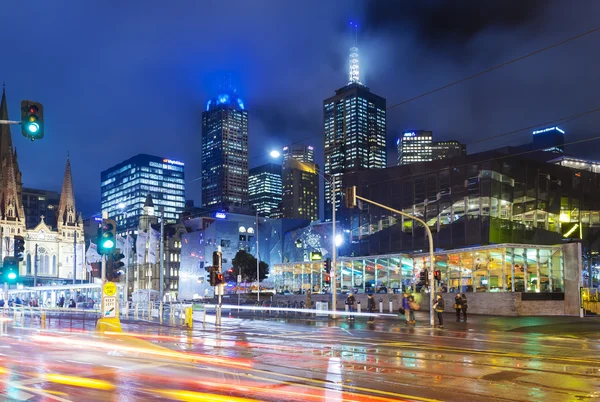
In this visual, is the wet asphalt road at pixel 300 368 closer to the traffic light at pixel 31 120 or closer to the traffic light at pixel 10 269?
the traffic light at pixel 31 120

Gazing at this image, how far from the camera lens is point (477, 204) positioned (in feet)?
174

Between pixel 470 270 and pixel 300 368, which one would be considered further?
pixel 470 270

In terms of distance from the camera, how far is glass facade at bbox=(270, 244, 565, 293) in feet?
140

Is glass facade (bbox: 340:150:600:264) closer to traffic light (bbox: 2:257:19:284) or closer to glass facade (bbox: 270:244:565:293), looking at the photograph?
glass facade (bbox: 270:244:565:293)

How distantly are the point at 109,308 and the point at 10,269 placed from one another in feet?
37.5

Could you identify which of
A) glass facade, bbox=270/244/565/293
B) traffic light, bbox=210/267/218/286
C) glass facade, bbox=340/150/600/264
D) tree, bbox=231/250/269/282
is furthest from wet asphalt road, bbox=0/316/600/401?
tree, bbox=231/250/269/282

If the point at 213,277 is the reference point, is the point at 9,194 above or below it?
above

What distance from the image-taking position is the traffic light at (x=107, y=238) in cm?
2360

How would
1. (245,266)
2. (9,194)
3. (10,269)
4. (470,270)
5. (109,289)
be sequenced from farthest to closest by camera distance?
(9,194), (245,266), (470,270), (10,269), (109,289)

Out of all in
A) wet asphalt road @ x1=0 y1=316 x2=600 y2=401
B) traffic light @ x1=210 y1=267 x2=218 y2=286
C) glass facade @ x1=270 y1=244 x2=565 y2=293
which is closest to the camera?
wet asphalt road @ x1=0 y1=316 x2=600 y2=401

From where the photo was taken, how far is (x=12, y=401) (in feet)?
35.7

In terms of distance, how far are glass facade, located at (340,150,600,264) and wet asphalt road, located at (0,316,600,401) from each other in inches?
1125

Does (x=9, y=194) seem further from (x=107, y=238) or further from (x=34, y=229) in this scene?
(x=107, y=238)

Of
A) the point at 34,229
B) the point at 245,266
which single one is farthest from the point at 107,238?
the point at 34,229
